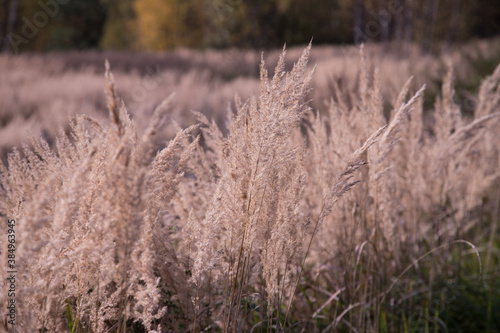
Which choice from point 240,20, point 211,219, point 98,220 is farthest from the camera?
point 240,20

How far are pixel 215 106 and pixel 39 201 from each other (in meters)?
6.57

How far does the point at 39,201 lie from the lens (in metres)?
0.79

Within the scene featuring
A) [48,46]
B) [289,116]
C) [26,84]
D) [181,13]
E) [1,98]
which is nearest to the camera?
[289,116]

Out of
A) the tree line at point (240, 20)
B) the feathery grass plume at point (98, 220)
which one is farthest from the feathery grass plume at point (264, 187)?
the tree line at point (240, 20)

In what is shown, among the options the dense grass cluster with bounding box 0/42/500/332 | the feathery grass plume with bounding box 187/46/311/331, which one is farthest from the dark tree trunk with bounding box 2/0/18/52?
the feathery grass plume with bounding box 187/46/311/331

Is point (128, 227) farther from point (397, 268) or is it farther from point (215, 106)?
point (215, 106)

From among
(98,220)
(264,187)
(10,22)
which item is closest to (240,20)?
(10,22)

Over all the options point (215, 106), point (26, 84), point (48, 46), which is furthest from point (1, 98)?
point (48, 46)

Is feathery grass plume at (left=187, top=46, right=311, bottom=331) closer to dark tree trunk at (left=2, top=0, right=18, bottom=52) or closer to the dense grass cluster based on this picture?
the dense grass cluster

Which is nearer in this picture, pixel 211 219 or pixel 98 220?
pixel 98 220

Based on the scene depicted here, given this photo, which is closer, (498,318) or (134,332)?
(134,332)

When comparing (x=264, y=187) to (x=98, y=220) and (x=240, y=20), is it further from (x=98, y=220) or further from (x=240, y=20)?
(x=240, y=20)

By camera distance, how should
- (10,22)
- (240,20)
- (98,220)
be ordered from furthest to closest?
(240,20) → (10,22) → (98,220)

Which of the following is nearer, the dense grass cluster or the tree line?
the dense grass cluster
